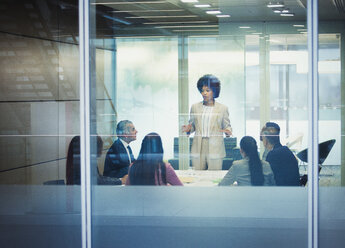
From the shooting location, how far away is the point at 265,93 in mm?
4949

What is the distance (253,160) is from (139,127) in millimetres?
1045

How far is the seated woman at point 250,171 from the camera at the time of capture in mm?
4406

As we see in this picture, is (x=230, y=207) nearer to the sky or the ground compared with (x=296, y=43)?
nearer to the ground

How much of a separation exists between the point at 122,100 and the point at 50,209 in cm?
A: 118

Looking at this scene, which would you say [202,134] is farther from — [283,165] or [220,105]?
[283,165]

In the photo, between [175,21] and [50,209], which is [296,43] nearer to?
[175,21]

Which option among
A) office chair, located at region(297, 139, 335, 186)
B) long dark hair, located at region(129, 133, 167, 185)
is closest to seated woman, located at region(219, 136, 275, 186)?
office chair, located at region(297, 139, 335, 186)

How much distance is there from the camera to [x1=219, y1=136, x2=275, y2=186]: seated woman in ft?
14.5

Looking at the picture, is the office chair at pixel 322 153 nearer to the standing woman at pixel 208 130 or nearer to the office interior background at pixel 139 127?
the office interior background at pixel 139 127

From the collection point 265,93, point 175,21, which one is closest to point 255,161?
point 265,93

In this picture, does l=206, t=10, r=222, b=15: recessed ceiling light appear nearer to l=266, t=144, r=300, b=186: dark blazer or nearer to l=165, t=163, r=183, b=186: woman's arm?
l=266, t=144, r=300, b=186: dark blazer

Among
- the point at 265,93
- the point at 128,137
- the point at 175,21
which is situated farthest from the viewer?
the point at 175,21

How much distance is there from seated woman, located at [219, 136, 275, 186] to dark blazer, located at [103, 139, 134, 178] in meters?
0.84

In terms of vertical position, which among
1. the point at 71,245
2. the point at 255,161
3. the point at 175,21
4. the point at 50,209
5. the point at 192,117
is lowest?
the point at 71,245
